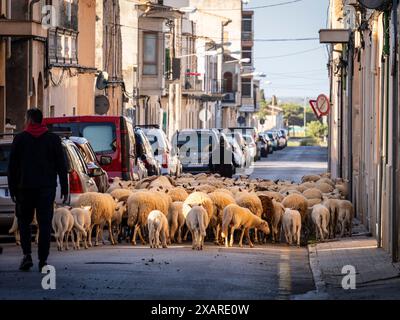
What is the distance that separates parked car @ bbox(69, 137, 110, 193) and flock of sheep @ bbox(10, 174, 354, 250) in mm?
429

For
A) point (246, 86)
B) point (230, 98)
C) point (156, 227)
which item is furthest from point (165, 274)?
point (246, 86)

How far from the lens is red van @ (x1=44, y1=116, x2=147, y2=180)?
2852 centimetres

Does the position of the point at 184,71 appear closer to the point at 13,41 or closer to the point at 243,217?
the point at 13,41

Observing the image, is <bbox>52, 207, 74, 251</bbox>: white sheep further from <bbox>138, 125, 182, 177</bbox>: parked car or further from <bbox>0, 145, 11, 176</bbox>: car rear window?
<bbox>138, 125, 182, 177</bbox>: parked car

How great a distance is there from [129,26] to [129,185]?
138 feet

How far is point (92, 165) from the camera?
24.2 m

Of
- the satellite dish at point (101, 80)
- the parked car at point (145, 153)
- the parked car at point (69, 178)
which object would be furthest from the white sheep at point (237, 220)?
the satellite dish at point (101, 80)

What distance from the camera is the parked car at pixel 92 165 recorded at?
23.9 metres

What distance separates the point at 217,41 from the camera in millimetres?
112062

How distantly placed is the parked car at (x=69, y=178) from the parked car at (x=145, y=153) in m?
11.2

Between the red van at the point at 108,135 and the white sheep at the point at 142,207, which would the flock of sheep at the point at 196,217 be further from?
the red van at the point at 108,135

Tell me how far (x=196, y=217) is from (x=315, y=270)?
10.2ft

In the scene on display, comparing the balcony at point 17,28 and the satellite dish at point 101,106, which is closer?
the balcony at point 17,28
